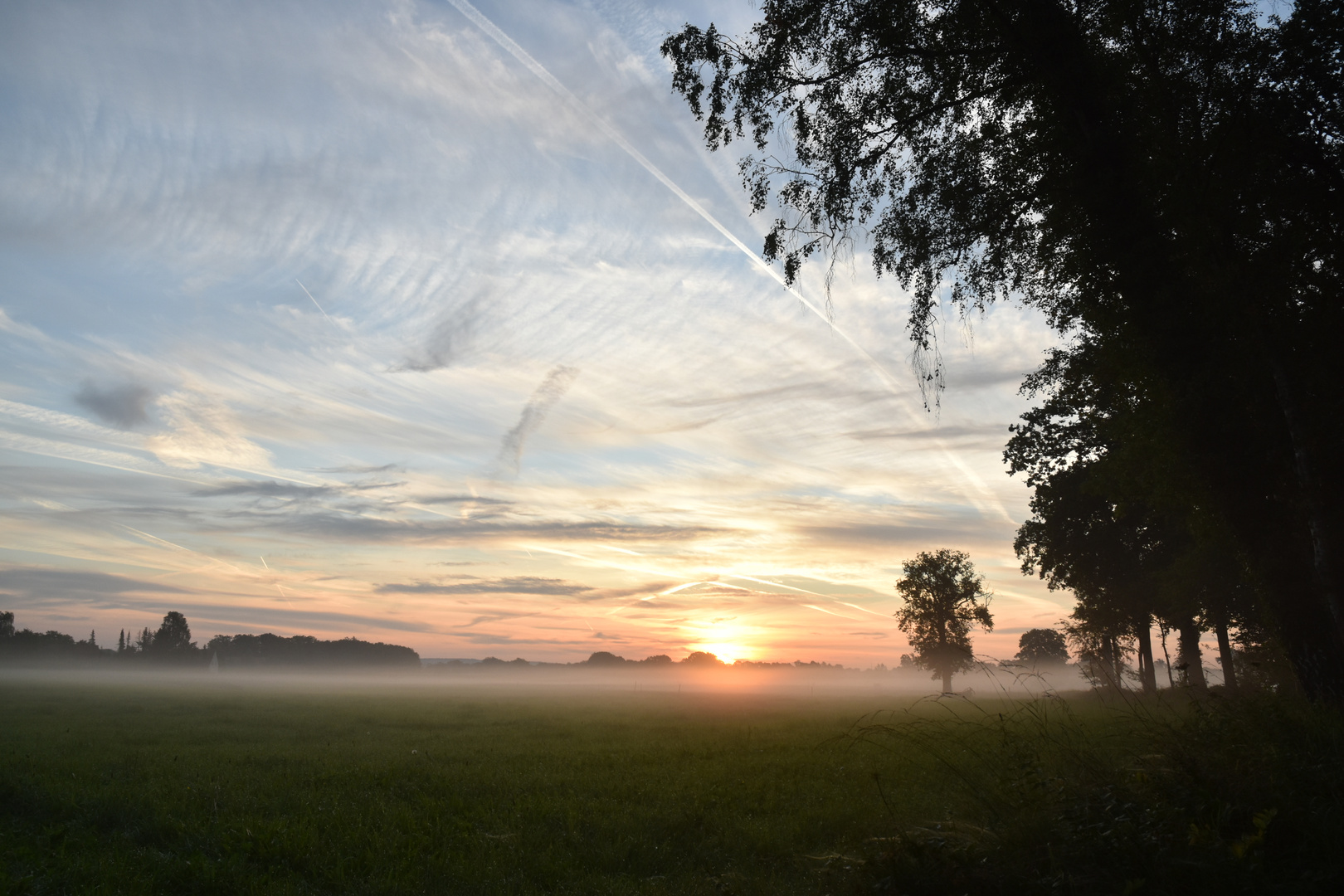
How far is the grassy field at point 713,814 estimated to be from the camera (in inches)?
218

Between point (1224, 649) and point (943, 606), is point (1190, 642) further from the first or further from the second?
point (943, 606)

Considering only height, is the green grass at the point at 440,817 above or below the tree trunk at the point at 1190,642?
below

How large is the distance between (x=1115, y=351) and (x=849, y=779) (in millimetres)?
10203

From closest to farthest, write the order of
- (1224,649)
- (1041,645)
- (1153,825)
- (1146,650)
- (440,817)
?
(1153,825) → (440,817) → (1224,649) → (1146,650) → (1041,645)

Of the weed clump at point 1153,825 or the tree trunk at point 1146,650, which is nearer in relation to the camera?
the weed clump at point 1153,825

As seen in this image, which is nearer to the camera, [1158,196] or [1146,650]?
[1158,196]

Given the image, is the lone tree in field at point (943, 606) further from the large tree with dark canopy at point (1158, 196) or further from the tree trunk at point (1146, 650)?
the large tree with dark canopy at point (1158, 196)

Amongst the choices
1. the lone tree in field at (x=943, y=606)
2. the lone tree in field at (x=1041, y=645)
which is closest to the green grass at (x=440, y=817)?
the lone tree in field at (x=943, y=606)

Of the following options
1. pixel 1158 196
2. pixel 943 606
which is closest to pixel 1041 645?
pixel 943 606

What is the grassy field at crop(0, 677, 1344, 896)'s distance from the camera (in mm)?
5547

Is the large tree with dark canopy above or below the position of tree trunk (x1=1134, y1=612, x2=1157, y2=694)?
above

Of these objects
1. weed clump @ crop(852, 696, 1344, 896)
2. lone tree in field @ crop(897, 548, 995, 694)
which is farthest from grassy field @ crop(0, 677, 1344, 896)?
lone tree in field @ crop(897, 548, 995, 694)

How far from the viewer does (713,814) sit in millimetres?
12031

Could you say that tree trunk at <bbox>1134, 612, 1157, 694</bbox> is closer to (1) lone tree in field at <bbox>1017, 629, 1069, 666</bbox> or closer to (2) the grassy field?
(2) the grassy field
